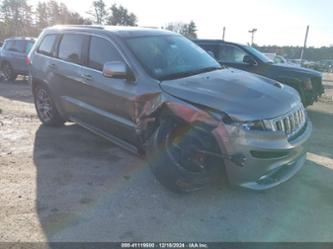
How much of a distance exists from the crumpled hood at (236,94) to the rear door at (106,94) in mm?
671

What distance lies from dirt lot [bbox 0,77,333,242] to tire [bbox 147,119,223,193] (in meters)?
0.27

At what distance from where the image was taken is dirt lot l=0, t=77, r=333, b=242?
329 cm

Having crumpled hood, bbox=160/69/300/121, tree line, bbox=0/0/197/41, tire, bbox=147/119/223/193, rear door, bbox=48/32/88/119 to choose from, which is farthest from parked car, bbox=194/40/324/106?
tree line, bbox=0/0/197/41

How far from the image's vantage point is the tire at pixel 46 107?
6.36 metres

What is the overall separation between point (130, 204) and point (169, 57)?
6.76 feet

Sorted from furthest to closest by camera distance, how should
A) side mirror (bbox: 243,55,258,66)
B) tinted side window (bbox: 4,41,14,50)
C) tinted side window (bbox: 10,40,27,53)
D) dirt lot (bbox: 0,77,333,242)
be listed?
tinted side window (bbox: 4,41,14,50)
tinted side window (bbox: 10,40,27,53)
side mirror (bbox: 243,55,258,66)
dirt lot (bbox: 0,77,333,242)

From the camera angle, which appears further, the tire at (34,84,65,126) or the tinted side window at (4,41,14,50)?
the tinted side window at (4,41,14,50)

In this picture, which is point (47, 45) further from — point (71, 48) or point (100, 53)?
point (100, 53)

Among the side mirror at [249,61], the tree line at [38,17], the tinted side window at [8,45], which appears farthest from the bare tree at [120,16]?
the side mirror at [249,61]

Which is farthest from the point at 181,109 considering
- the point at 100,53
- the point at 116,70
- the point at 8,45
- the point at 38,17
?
the point at 38,17

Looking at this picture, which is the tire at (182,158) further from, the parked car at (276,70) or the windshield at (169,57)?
the parked car at (276,70)

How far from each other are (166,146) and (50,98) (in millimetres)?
3263

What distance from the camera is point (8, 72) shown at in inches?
579

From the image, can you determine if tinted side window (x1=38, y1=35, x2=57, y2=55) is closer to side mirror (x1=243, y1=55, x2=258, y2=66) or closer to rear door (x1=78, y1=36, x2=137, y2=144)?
rear door (x1=78, y1=36, x2=137, y2=144)
